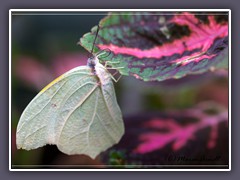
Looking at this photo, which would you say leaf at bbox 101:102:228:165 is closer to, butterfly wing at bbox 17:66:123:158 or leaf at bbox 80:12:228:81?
butterfly wing at bbox 17:66:123:158

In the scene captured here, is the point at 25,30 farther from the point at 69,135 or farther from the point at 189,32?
the point at 189,32

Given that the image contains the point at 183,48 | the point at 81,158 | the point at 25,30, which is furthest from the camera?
the point at 25,30

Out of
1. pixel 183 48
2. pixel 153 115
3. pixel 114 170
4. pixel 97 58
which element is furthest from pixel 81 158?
pixel 183 48

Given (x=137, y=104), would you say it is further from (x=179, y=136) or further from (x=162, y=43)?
(x=162, y=43)

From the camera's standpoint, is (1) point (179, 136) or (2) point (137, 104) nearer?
(1) point (179, 136)

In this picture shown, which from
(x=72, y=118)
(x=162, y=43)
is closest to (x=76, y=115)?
(x=72, y=118)

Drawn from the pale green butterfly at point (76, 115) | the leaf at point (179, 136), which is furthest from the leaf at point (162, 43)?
the leaf at point (179, 136)
